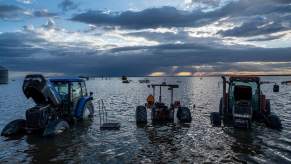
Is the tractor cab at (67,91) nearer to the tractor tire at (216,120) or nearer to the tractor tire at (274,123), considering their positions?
the tractor tire at (216,120)

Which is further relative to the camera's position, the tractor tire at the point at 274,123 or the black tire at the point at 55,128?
the tractor tire at the point at 274,123

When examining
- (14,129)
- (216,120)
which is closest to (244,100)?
(216,120)

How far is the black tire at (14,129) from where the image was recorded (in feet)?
53.2

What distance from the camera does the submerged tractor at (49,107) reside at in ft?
51.3

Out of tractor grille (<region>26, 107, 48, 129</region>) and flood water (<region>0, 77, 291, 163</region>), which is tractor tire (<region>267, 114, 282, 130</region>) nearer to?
flood water (<region>0, 77, 291, 163</region>)

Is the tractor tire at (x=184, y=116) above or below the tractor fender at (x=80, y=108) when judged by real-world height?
below

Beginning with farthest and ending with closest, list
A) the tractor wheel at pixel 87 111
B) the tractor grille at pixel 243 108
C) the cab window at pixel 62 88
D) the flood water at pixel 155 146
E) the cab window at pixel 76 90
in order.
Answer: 1. the tractor wheel at pixel 87 111
2. the cab window at pixel 76 90
3. the cab window at pixel 62 88
4. the tractor grille at pixel 243 108
5. the flood water at pixel 155 146

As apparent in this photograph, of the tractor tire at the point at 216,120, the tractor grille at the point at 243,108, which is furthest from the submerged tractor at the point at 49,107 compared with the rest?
the tractor grille at the point at 243,108

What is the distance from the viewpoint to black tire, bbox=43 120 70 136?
1539cm

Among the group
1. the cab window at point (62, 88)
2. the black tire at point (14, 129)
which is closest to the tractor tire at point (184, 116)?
the cab window at point (62, 88)

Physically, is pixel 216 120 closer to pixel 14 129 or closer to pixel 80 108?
pixel 80 108

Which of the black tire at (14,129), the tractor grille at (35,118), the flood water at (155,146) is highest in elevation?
the tractor grille at (35,118)

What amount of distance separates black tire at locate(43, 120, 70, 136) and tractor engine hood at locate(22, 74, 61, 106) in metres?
1.26

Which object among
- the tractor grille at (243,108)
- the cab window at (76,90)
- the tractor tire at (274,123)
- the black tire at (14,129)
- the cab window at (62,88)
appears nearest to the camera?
the black tire at (14,129)
